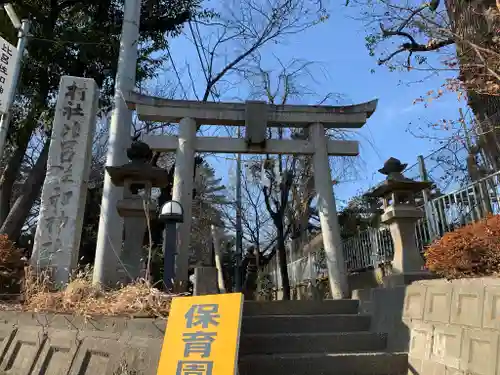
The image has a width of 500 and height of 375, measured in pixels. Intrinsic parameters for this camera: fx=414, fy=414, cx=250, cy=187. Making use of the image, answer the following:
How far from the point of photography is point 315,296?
1107 centimetres

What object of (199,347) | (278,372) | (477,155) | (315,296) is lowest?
(278,372)

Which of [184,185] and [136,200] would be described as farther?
[184,185]

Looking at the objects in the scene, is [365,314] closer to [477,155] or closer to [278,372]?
[278,372]

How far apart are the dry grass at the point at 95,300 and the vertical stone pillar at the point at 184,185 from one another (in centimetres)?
200

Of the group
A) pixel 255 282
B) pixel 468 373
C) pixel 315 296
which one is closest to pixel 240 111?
pixel 315 296

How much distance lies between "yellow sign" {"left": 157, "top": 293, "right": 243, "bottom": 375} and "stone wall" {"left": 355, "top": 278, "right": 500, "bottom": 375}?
6.78 feet

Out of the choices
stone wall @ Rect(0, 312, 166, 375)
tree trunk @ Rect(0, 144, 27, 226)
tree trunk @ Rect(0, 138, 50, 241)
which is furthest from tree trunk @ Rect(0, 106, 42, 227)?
stone wall @ Rect(0, 312, 166, 375)

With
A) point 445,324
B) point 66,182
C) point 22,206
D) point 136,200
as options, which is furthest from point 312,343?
point 22,206

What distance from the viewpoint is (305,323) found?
5.46 metres

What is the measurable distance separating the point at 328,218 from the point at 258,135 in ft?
7.12

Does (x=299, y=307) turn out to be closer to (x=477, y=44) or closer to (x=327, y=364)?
(x=327, y=364)

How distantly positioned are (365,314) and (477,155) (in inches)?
173

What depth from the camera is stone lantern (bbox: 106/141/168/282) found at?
5973 millimetres

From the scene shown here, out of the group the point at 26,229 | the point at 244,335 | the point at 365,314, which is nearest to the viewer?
the point at 244,335
